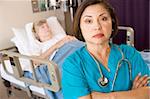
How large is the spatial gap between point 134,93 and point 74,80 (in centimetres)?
27

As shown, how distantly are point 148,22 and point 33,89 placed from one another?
1728 millimetres

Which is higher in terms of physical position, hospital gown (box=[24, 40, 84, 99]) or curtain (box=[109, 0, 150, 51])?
curtain (box=[109, 0, 150, 51])

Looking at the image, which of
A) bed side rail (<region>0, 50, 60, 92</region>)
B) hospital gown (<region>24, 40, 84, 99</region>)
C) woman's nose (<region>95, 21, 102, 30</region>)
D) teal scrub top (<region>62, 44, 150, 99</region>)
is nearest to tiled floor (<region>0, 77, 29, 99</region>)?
bed side rail (<region>0, 50, 60, 92</region>)

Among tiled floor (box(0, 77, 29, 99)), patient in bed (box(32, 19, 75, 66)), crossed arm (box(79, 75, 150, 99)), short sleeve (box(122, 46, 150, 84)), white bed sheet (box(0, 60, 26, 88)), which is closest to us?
crossed arm (box(79, 75, 150, 99))

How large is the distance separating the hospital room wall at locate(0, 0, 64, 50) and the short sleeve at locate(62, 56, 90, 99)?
1.90 m

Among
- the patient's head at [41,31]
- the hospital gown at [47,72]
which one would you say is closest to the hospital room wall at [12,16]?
the patient's head at [41,31]

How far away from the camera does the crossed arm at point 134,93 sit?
42.4 inches

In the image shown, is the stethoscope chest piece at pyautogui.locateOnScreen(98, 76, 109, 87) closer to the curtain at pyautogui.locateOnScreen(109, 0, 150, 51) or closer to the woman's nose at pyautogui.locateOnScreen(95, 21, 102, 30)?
the woman's nose at pyautogui.locateOnScreen(95, 21, 102, 30)

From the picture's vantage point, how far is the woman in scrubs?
110 cm

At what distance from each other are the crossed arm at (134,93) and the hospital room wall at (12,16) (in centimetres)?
201

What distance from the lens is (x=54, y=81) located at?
1871 mm

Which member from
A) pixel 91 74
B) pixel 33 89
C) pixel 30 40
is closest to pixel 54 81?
pixel 33 89

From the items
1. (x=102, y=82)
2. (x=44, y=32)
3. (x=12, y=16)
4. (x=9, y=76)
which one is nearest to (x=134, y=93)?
(x=102, y=82)

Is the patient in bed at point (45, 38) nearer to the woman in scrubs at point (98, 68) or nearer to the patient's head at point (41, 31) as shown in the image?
the patient's head at point (41, 31)
